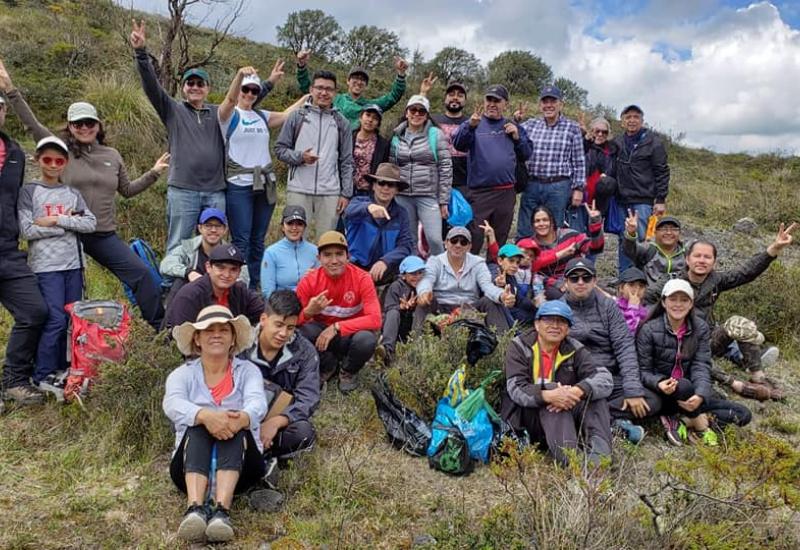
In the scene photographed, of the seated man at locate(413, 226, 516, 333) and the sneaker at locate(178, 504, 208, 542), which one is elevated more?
the seated man at locate(413, 226, 516, 333)

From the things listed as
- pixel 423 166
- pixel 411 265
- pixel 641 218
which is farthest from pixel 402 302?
pixel 641 218

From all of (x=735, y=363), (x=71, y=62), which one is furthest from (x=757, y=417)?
(x=71, y=62)

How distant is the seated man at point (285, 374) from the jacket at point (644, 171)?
516 cm

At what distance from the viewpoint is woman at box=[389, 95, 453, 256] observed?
6746 mm

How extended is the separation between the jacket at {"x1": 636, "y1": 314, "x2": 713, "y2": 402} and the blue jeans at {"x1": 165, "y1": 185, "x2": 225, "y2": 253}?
4.29 metres

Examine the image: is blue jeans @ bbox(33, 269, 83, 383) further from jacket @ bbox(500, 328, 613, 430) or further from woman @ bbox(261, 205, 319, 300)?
jacket @ bbox(500, 328, 613, 430)

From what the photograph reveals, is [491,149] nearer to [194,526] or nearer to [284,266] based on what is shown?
[284,266]

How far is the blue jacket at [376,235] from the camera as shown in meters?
6.45

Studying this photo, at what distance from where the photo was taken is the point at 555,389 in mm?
4508

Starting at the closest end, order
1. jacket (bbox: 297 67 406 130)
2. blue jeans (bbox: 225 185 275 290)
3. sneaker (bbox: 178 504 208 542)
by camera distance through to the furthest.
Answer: sneaker (bbox: 178 504 208 542) < blue jeans (bbox: 225 185 275 290) < jacket (bbox: 297 67 406 130)

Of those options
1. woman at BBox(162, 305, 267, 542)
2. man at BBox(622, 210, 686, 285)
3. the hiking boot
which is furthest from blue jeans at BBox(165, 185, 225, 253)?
man at BBox(622, 210, 686, 285)

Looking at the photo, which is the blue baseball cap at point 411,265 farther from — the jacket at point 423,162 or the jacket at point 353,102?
the jacket at point 353,102

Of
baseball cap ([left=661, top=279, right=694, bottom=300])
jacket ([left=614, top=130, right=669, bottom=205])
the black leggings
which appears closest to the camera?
the black leggings

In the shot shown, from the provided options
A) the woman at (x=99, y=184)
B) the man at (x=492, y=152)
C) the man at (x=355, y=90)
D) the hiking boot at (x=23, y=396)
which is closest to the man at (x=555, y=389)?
the man at (x=492, y=152)
